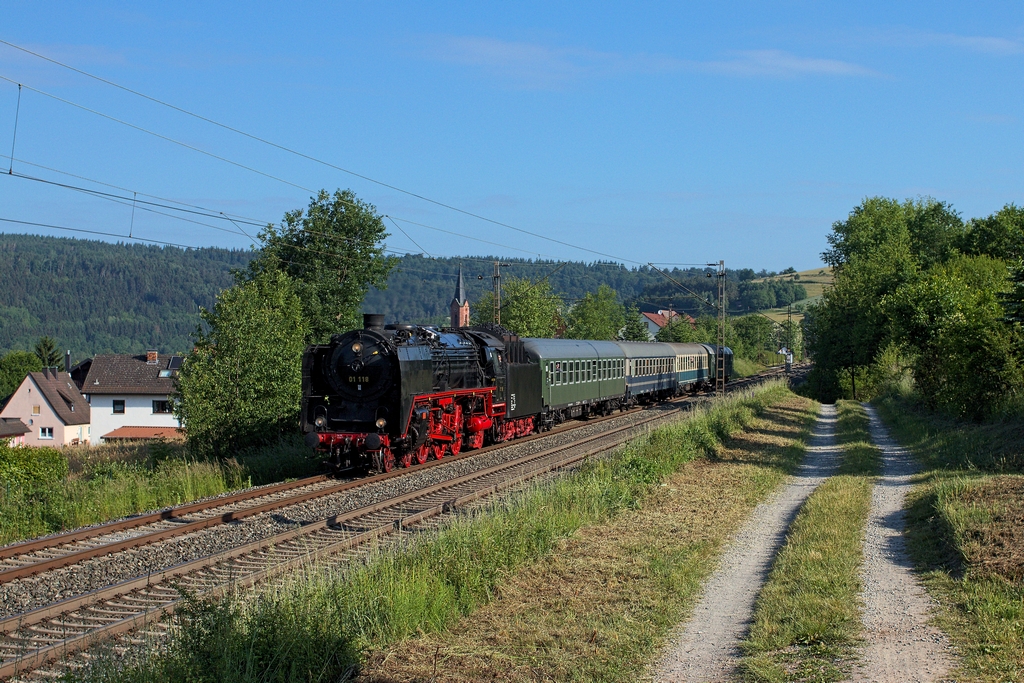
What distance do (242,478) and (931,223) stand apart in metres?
74.5

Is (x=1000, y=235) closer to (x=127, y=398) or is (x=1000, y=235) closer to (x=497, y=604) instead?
(x=497, y=604)

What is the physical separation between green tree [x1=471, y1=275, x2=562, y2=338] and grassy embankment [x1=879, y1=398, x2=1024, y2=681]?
41.2m

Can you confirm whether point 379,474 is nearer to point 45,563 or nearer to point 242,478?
point 242,478

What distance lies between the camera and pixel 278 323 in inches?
1043

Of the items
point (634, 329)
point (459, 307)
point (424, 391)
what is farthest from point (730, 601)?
point (634, 329)

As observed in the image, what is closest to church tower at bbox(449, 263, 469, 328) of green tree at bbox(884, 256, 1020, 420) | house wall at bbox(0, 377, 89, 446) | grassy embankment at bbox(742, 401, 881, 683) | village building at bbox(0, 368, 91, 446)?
green tree at bbox(884, 256, 1020, 420)

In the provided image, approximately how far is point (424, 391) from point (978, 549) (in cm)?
1296

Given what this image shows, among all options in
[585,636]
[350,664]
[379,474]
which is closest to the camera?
[350,664]

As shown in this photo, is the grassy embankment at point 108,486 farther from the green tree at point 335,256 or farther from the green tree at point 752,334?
the green tree at point 752,334

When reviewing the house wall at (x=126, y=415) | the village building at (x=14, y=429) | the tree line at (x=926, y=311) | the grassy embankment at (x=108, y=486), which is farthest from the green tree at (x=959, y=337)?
the village building at (x=14, y=429)

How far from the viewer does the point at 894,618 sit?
8.31 m

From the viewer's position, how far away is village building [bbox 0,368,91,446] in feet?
245

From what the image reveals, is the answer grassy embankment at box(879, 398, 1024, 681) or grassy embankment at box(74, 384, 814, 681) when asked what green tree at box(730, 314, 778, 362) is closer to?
grassy embankment at box(879, 398, 1024, 681)

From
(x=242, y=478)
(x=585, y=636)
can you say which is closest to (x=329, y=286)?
(x=242, y=478)
